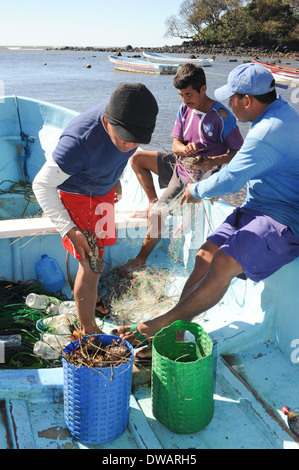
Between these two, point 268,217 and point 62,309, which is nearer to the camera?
point 268,217

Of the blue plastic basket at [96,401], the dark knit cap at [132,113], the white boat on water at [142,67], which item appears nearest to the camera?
the blue plastic basket at [96,401]

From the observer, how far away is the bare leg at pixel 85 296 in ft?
9.25

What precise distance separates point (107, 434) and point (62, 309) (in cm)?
144

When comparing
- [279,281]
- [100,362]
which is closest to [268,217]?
[279,281]

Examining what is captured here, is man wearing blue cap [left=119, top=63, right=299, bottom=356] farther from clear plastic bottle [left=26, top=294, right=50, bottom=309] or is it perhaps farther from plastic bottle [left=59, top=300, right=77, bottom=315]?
clear plastic bottle [left=26, top=294, right=50, bottom=309]

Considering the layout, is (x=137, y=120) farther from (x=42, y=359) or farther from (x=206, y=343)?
(x=42, y=359)

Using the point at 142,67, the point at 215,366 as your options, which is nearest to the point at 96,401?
the point at 215,366

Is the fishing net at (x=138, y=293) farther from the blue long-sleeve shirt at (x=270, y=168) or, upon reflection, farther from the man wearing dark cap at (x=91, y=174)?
the blue long-sleeve shirt at (x=270, y=168)

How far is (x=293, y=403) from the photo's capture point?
252 cm

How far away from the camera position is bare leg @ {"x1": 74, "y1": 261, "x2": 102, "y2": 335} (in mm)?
2820

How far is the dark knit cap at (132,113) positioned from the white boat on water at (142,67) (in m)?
31.1

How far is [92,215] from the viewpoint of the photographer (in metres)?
2.97

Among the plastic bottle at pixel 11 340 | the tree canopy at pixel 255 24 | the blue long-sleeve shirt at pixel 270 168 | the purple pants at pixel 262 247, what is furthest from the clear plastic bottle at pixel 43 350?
the tree canopy at pixel 255 24

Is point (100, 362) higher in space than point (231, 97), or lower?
lower
